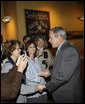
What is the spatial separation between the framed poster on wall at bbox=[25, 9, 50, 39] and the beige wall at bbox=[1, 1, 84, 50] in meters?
0.14

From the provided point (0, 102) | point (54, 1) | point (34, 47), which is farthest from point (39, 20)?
point (0, 102)

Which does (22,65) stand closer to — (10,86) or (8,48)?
(10,86)

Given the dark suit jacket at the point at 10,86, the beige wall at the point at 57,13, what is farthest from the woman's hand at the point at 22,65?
the beige wall at the point at 57,13

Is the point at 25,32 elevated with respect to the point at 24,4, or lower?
lower

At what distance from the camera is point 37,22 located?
5164 millimetres

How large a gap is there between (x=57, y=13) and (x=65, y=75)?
15.0 ft

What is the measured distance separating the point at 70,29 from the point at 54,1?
57.1 inches

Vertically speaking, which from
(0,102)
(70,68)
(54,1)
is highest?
(54,1)

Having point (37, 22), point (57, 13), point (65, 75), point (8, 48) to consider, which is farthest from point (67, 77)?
point (57, 13)

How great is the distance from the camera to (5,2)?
18.2 ft

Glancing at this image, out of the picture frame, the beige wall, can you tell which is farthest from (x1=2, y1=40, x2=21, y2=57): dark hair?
the picture frame

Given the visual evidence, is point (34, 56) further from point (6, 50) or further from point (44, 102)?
point (44, 102)

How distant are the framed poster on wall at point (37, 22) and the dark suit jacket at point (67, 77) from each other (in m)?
3.15

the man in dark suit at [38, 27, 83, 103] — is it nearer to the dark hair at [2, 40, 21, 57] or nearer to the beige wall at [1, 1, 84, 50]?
the dark hair at [2, 40, 21, 57]
